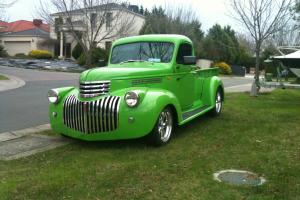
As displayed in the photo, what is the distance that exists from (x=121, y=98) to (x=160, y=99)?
65 centimetres

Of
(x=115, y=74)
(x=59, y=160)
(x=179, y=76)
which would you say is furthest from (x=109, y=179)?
(x=179, y=76)

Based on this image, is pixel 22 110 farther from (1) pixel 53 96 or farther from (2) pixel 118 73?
(2) pixel 118 73

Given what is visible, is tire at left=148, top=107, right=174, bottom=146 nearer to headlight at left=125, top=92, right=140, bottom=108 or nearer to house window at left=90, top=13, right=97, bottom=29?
headlight at left=125, top=92, right=140, bottom=108

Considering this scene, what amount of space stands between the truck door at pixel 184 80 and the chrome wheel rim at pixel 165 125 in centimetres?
88

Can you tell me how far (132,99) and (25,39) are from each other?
1871 inches

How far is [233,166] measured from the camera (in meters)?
6.09

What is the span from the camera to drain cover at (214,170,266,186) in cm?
536

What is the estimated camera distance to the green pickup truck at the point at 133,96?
22.5 feet

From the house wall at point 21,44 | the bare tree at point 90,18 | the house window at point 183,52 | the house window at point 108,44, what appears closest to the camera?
the house window at point 183,52

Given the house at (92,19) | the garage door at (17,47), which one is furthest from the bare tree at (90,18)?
the garage door at (17,47)

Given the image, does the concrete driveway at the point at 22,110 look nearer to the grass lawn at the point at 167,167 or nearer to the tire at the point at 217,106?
the grass lawn at the point at 167,167

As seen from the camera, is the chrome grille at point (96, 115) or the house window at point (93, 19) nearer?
the chrome grille at point (96, 115)

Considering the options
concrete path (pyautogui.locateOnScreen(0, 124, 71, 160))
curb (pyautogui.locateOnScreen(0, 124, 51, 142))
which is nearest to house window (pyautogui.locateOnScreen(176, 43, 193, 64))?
concrete path (pyautogui.locateOnScreen(0, 124, 71, 160))

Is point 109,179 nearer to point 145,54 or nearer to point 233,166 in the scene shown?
point 233,166
